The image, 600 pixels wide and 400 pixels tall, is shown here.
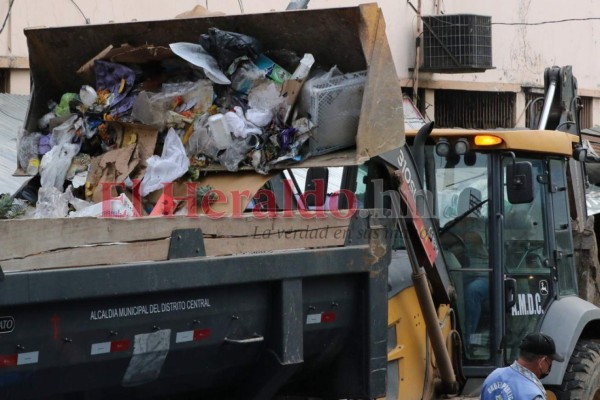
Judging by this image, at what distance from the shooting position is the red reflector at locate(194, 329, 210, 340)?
12.1 feet

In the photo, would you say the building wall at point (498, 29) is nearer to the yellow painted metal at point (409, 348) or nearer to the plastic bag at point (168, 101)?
the plastic bag at point (168, 101)

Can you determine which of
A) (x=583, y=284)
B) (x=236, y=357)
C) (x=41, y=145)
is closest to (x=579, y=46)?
(x=583, y=284)

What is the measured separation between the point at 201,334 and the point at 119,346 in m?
0.35

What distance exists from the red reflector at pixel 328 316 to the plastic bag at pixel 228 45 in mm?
1485

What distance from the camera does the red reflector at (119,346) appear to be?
11.3 ft

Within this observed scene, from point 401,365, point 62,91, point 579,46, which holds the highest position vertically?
point 579,46

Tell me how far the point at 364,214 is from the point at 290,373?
0.73m

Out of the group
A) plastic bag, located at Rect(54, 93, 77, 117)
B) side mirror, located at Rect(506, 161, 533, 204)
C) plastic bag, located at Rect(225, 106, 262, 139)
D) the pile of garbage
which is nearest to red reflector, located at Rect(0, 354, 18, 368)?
the pile of garbage

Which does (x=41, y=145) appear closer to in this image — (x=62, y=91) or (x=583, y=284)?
(x=62, y=91)

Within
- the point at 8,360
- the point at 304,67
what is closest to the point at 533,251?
the point at 304,67

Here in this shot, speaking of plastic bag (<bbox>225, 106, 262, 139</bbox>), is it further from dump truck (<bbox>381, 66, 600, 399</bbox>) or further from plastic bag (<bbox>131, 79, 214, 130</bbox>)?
dump truck (<bbox>381, 66, 600, 399</bbox>)

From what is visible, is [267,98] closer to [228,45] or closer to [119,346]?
[228,45]

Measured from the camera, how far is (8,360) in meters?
3.16

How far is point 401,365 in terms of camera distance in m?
5.31
